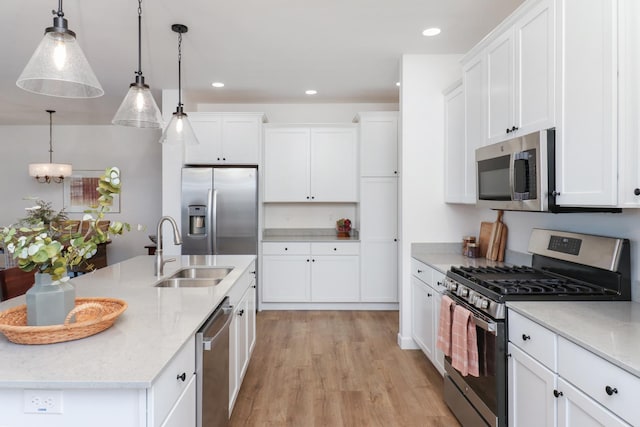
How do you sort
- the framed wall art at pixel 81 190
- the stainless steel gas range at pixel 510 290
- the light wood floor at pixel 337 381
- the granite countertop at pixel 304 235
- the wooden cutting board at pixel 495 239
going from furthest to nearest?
1. the framed wall art at pixel 81 190
2. the granite countertop at pixel 304 235
3. the wooden cutting board at pixel 495 239
4. the light wood floor at pixel 337 381
5. the stainless steel gas range at pixel 510 290

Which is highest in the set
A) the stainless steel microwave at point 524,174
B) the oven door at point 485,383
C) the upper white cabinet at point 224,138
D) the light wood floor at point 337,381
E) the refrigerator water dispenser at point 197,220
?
the upper white cabinet at point 224,138

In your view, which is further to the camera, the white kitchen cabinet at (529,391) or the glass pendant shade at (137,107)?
the glass pendant shade at (137,107)

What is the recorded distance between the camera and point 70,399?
106 cm

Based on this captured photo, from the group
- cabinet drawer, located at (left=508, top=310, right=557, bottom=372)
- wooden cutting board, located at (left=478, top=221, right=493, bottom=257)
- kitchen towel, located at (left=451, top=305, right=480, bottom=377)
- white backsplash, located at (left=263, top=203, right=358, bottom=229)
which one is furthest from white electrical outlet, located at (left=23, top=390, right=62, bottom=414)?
white backsplash, located at (left=263, top=203, right=358, bottom=229)

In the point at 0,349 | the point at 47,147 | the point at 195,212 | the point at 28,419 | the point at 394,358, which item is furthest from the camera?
the point at 47,147

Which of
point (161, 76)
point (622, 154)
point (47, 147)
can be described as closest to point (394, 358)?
point (622, 154)

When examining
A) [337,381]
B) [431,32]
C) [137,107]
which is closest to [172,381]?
[137,107]

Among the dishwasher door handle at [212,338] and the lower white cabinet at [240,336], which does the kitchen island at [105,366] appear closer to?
the dishwasher door handle at [212,338]

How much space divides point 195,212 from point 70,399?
336 cm

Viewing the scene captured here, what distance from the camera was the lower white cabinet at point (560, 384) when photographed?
1.14 m

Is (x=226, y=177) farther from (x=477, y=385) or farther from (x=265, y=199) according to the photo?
(x=477, y=385)

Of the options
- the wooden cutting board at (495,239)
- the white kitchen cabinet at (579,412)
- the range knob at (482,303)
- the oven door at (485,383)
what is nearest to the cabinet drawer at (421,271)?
the wooden cutting board at (495,239)

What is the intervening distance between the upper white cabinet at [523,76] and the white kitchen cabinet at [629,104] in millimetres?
394

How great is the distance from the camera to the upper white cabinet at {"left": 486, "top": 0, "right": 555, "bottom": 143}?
1.89 metres
